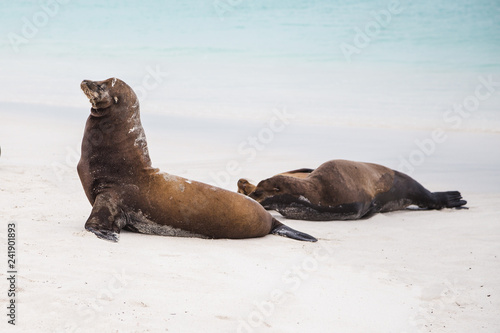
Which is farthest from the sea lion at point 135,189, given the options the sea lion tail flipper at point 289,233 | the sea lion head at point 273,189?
the sea lion head at point 273,189

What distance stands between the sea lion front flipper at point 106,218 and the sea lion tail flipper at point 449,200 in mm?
4167

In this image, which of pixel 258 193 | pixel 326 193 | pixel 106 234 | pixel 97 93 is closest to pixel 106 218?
pixel 106 234

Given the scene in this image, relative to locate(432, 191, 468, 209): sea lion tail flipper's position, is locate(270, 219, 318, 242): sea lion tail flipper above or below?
below

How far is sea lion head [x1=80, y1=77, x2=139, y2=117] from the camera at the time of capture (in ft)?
17.7

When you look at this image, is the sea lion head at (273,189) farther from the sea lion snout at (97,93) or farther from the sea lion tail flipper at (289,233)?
the sea lion snout at (97,93)

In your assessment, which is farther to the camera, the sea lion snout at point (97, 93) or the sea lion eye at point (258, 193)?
the sea lion eye at point (258, 193)

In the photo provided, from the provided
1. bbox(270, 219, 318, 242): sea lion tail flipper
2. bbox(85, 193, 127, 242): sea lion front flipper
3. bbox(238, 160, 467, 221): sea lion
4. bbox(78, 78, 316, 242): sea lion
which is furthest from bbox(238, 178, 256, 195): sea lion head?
bbox(85, 193, 127, 242): sea lion front flipper

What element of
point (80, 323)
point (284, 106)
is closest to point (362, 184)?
point (80, 323)

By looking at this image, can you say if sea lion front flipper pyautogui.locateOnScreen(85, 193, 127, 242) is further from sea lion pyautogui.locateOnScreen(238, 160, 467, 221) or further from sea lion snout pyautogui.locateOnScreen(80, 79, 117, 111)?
sea lion pyautogui.locateOnScreen(238, 160, 467, 221)

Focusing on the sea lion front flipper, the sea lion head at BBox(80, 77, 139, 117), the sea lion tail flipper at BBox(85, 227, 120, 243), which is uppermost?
the sea lion head at BBox(80, 77, 139, 117)

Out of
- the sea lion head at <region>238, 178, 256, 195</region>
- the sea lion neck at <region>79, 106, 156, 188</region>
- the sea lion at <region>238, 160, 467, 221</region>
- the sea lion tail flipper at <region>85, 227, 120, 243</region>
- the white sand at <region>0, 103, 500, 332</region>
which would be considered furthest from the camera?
the sea lion head at <region>238, 178, 256, 195</region>

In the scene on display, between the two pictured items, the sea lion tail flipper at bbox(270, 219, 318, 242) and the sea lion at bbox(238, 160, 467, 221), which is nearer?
the sea lion tail flipper at bbox(270, 219, 318, 242)

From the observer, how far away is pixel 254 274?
14.4ft

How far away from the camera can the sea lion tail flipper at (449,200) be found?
7.73 meters
